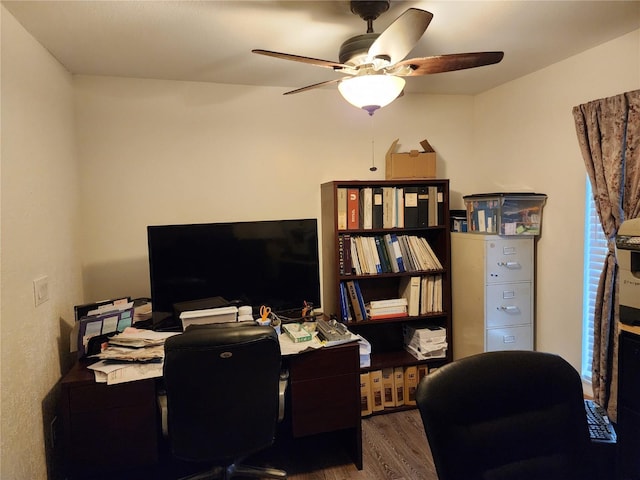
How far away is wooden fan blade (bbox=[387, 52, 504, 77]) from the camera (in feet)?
5.32

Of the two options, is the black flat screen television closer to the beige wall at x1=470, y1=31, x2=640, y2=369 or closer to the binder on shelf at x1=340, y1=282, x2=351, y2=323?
the binder on shelf at x1=340, y1=282, x2=351, y2=323

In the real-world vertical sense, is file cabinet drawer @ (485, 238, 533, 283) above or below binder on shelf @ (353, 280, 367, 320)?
above

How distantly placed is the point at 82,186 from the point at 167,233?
2.43 ft

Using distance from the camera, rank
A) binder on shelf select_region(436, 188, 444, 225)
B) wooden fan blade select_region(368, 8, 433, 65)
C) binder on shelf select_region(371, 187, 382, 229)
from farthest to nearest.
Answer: binder on shelf select_region(436, 188, 444, 225) → binder on shelf select_region(371, 187, 382, 229) → wooden fan blade select_region(368, 8, 433, 65)

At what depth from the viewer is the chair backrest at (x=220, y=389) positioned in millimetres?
1626

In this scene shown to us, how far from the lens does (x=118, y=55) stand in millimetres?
2234

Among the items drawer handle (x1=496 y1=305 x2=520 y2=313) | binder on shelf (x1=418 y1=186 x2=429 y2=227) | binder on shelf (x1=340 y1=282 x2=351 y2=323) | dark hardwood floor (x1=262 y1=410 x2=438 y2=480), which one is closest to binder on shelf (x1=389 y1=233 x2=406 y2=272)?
binder on shelf (x1=418 y1=186 x2=429 y2=227)

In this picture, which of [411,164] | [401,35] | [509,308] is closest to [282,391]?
[401,35]

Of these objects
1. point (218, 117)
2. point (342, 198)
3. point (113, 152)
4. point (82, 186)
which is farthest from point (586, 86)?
point (82, 186)

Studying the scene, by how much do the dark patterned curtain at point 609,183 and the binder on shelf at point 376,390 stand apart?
1275mm

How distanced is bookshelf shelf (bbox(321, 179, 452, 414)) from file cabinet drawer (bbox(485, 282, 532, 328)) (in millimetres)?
314

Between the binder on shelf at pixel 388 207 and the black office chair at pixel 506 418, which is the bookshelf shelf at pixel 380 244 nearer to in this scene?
the binder on shelf at pixel 388 207

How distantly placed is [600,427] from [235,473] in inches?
69.8

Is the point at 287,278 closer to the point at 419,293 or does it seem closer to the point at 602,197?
the point at 419,293
